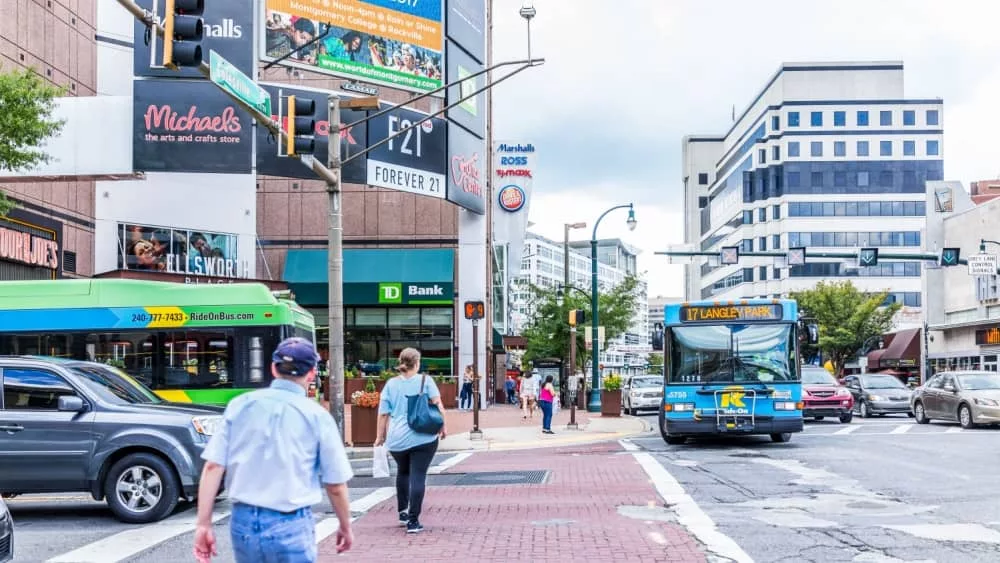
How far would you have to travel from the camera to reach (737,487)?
13805 millimetres

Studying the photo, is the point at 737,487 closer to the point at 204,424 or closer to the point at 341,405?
the point at 204,424

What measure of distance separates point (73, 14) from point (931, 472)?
28.6m

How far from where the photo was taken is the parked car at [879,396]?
33.8 meters

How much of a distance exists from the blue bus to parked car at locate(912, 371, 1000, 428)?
287 inches

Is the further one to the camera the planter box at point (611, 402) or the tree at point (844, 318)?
the tree at point (844, 318)

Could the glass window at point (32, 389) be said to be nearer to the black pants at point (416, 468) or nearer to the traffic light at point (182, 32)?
the traffic light at point (182, 32)

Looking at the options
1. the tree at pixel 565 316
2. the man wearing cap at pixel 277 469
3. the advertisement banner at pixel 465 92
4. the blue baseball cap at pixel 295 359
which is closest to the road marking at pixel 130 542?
the man wearing cap at pixel 277 469

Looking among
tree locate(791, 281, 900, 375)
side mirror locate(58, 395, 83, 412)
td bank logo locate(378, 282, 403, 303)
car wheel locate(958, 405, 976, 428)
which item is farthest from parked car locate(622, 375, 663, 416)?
tree locate(791, 281, 900, 375)

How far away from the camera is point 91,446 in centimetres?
1155

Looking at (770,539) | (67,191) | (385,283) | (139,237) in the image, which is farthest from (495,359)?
(770,539)

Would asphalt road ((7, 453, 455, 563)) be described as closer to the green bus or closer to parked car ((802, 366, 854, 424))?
the green bus

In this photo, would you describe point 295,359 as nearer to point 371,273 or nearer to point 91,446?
point 91,446

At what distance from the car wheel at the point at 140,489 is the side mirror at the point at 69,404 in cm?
71

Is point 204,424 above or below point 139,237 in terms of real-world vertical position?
below
